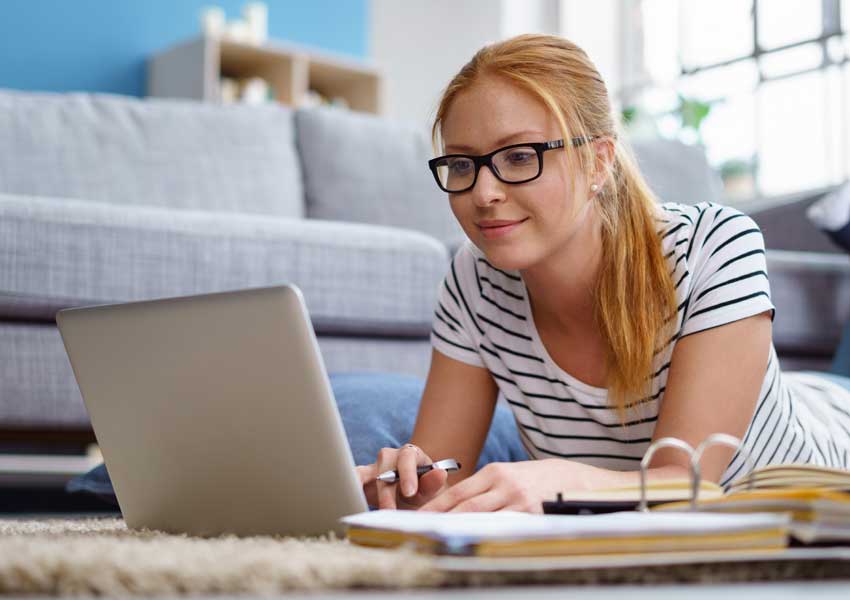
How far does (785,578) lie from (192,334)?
0.47 m

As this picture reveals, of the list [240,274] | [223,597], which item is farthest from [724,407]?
[240,274]

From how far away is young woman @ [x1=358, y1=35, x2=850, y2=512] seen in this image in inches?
44.0

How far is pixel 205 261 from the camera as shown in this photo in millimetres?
2020

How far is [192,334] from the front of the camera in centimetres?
82

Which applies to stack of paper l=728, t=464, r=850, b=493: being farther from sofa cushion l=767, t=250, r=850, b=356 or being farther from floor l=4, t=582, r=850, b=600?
sofa cushion l=767, t=250, r=850, b=356

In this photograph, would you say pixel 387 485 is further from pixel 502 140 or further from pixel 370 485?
pixel 502 140

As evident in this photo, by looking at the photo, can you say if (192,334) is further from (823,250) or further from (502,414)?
(823,250)

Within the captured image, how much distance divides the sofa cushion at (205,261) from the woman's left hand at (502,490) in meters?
1.20

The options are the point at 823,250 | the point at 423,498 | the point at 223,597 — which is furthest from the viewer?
the point at 823,250

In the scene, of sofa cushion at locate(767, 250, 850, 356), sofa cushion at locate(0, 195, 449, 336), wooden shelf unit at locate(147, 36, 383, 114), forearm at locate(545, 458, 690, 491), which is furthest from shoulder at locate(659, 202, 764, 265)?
wooden shelf unit at locate(147, 36, 383, 114)

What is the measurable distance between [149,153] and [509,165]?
5.70 feet

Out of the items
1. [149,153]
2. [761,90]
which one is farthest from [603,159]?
[761,90]

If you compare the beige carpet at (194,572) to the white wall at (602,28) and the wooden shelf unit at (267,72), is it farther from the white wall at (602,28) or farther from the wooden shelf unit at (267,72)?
the white wall at (602,28)

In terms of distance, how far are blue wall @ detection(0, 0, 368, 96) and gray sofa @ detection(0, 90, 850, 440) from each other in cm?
163
